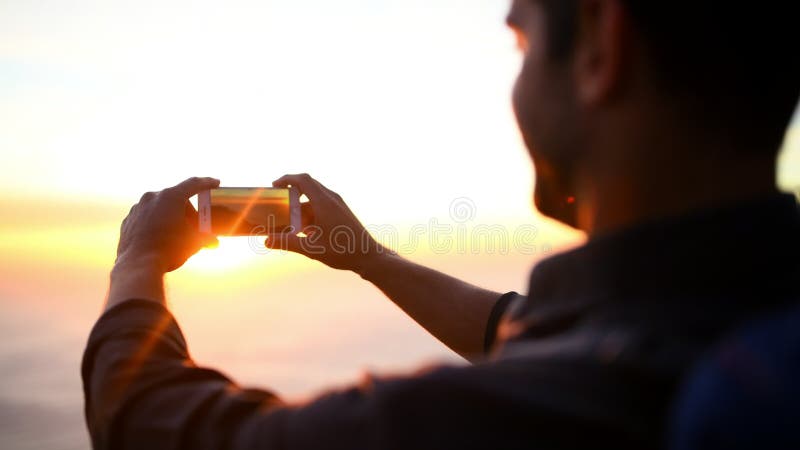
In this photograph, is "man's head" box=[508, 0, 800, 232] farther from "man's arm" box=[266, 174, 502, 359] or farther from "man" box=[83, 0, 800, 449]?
"man's arm" box=[266, 174, 502, 359]

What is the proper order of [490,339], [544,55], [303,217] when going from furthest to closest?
1. [303,217]
2. [490,339]
3. [544,55]

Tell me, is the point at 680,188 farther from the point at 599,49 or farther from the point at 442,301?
the point at 442,301

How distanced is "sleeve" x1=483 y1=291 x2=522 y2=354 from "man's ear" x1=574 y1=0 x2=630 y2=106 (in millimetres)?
1155

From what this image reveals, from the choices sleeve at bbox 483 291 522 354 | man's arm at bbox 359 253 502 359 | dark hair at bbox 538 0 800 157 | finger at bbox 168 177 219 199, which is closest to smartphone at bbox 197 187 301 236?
finger at bbox 168 177 219 199

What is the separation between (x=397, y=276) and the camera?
243 centimetres

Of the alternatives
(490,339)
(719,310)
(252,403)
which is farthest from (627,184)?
(490,339)

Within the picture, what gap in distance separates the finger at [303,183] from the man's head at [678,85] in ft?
5.01

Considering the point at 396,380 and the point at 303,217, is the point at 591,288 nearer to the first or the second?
the point at 396,380

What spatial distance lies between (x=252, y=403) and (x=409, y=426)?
30 centimetres

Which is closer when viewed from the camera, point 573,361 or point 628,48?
point 573,361

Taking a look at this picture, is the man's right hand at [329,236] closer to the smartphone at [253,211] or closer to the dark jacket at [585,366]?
the smartphone at [253,211]

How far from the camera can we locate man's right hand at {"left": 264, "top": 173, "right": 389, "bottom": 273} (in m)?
2.50

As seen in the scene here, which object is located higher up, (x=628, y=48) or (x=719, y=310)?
(x=628, y=48)

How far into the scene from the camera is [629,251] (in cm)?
106
